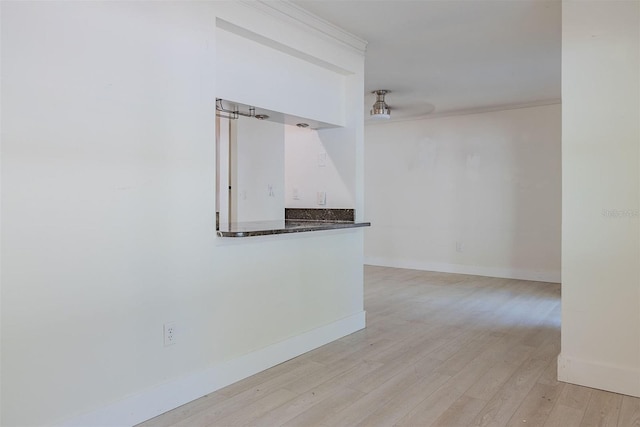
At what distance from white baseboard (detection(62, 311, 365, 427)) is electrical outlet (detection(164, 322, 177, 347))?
7.3 inches

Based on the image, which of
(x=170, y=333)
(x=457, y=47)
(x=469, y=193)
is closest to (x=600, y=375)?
(x=170, y=333)

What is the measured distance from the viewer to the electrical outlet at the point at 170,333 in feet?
6.47

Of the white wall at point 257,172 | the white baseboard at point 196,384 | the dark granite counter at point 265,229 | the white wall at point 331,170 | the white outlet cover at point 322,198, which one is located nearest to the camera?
the white baseboard at point 196,384

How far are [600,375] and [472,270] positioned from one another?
345 centimetres

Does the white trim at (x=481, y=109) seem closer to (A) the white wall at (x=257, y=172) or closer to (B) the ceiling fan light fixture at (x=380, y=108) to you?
(B) the ceiling fan light fixture at (x=380, y=108)

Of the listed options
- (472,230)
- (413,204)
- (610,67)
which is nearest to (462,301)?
(472,230)

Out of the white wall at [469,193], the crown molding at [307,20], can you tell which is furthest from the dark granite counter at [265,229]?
the white wall at [469,193]

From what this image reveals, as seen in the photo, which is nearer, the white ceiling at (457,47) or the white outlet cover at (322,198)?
the white ceiling at (457,47)

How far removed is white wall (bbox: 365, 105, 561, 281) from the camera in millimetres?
5117

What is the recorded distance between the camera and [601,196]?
218 cm

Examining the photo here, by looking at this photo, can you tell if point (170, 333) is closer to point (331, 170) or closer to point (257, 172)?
point (331, 170)

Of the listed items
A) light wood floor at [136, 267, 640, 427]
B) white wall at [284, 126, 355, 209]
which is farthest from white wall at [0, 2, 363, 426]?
white wall at [284, 126, 355, 209]

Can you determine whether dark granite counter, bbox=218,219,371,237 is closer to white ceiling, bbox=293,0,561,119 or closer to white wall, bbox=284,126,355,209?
white wall, bbox=284,126,355,209

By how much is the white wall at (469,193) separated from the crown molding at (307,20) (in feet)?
9.65
